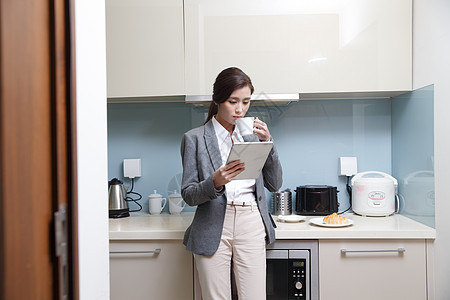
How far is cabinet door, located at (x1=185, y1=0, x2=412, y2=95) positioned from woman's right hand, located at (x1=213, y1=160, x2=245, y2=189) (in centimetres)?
81

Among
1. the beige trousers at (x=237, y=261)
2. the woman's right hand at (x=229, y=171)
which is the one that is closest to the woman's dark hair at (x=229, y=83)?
the woman's right hand at (x=229, y=171)

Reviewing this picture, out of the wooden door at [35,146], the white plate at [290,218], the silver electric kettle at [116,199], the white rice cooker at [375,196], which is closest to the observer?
the wooden door at [35,146]

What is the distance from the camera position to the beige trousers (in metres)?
1.87

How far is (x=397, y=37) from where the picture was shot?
237 cm

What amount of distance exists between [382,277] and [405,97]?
3.32 ft

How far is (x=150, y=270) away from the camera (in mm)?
2262

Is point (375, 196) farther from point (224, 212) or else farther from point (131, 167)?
point (131, 167)

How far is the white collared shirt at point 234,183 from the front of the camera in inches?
76.0

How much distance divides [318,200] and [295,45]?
2.91 ft

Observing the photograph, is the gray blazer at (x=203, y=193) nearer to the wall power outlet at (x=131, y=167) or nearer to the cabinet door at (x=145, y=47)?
the cabinet door at (x=145, y=47)

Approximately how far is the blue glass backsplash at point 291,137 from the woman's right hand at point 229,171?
1040 mm

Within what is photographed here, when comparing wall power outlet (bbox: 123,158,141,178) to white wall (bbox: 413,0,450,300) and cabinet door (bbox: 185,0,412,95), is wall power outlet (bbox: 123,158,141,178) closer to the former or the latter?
cabinet door (bbox: 185,0,412,95)

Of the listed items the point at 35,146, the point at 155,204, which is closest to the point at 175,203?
the point at 155,204

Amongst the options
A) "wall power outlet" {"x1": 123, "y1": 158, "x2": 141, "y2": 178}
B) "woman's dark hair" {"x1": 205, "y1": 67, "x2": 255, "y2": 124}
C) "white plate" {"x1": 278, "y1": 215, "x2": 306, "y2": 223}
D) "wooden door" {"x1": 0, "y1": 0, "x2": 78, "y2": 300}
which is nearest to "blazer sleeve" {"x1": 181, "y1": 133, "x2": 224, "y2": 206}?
"woman's dark hair" {"x1": 205, "y1": 67, "x2": 255, "y2": 124}
